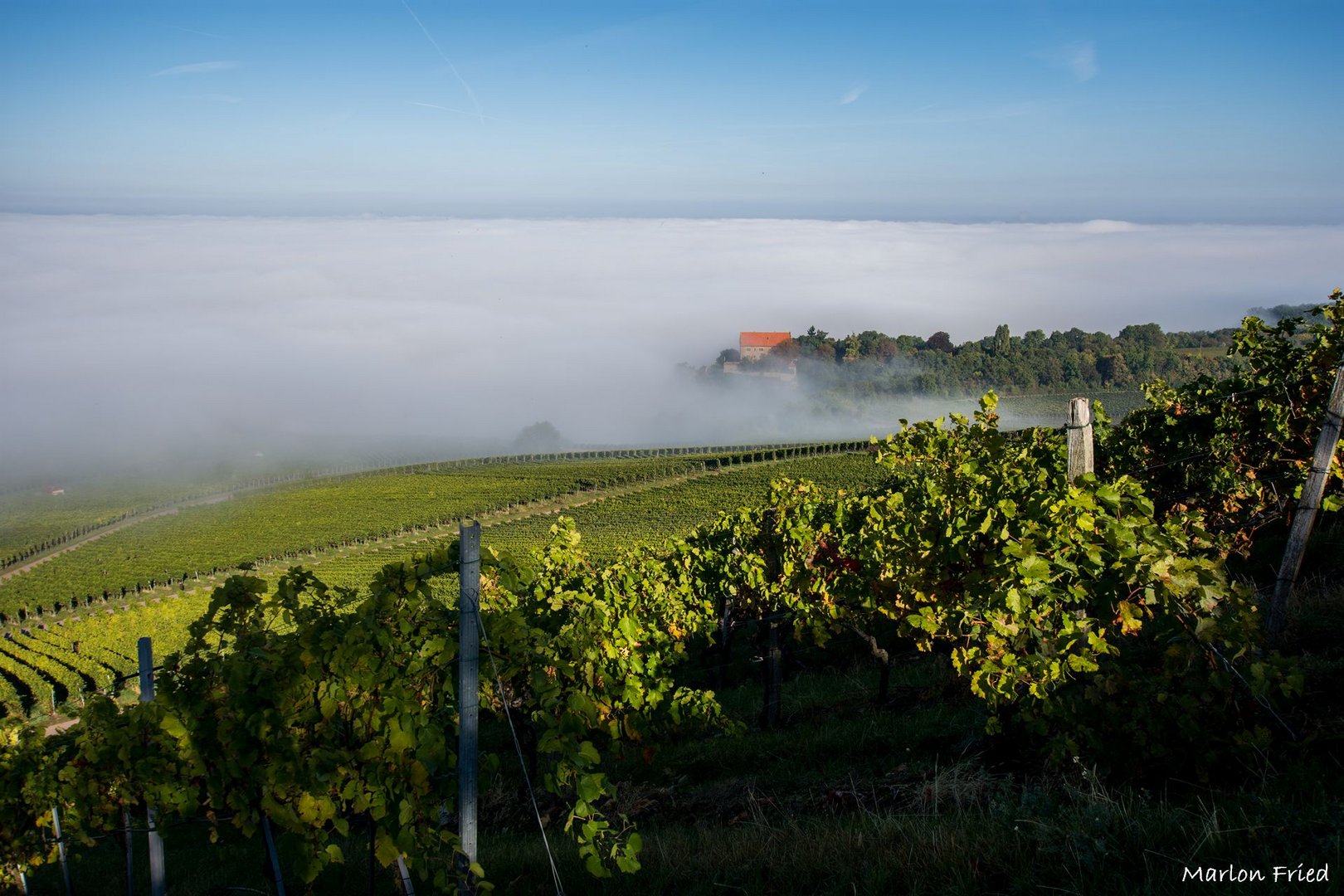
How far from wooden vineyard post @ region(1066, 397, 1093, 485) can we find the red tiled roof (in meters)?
189

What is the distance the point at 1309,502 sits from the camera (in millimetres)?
6516

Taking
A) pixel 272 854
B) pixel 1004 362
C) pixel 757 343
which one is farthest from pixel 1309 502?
pixel 757 343

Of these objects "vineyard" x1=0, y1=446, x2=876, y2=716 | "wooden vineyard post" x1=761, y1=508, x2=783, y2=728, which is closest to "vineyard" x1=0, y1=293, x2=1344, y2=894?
"wooden vineyard post" x1=761, y1=508, x2=783, y2=728

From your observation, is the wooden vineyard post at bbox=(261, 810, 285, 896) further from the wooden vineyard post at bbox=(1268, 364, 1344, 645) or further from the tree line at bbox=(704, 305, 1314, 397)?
the tree line at bbox=(704, 305, 1314, 397)

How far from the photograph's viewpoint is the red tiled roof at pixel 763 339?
636 ft

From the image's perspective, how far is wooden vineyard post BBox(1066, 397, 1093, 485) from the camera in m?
5.83

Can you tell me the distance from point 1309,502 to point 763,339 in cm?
19067

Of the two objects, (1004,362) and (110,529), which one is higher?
(1004,362)

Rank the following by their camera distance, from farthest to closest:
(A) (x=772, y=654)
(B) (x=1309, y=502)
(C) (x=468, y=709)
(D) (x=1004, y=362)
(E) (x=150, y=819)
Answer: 1. (D) (x=1004, y=362)
2. (A) (x=772, y=654)
3. (B) (x=1309, y=502)
4. (E) (x=150, y=819)
5. (C) (x=468, y=709)

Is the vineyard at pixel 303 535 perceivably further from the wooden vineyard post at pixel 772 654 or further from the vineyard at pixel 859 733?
the vineyard at pixel 859 733

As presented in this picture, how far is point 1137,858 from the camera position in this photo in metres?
3.78

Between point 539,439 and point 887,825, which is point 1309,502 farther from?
point 539,439

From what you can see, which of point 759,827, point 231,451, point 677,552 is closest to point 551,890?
point 759,827

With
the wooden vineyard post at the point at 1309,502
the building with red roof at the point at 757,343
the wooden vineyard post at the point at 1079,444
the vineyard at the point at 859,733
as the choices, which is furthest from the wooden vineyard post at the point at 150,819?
the building with red roof at the point at 757,343
